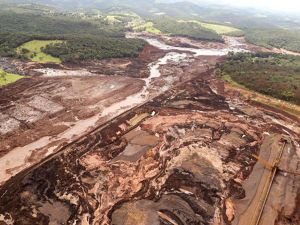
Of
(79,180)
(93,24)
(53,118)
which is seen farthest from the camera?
(93,24)

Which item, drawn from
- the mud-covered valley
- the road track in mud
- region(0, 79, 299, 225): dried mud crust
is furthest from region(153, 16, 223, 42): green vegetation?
region(0, 79, 299, 225): dried mud crust

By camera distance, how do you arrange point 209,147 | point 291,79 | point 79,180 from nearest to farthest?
point 79,180 < point 209,147 < point 291,79

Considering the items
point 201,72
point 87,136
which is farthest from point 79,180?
point 201,72

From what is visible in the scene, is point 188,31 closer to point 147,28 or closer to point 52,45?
point 147,28

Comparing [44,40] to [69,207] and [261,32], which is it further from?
[261,32]

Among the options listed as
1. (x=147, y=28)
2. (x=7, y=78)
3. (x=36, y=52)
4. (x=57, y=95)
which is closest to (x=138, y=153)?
(x=57, y=95)
